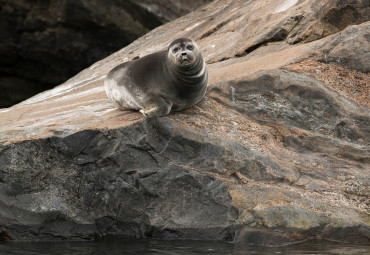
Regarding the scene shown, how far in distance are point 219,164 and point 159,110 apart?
0.87 metres

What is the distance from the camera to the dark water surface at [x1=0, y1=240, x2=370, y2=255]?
7359 mm

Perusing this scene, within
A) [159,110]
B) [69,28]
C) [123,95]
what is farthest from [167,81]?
[69,28]

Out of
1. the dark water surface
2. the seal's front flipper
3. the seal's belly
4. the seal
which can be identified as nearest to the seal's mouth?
the seal

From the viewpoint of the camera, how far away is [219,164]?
8250 millimetres

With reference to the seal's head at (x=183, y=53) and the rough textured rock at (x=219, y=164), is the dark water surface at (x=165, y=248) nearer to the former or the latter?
the rough textured rock at (x=219, y=164)

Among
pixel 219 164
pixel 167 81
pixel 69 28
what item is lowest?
pixel 219 164

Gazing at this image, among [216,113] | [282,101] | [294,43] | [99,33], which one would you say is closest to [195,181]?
[216,113]

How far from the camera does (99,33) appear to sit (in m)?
17.7

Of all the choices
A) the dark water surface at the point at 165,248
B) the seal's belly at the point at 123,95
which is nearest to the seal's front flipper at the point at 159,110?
the seal's belly at the point at 123,95

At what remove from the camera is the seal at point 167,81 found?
824 cm

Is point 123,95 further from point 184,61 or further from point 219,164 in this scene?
point 219,164

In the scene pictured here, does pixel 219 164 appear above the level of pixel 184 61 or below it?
below

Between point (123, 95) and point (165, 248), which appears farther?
point (123, 95)

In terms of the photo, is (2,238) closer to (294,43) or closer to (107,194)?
(107,194)
